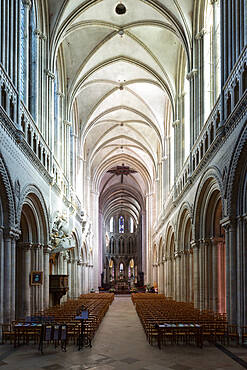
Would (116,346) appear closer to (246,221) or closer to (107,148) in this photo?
(246,221)

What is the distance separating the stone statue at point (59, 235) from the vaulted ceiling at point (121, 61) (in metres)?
8.74

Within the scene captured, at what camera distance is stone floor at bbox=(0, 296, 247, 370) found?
33.6 ft

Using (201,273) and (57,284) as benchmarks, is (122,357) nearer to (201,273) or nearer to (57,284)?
(201,273)

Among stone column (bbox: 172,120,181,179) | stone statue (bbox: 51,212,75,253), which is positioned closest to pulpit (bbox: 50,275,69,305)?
stone statue (bbox: 51,212,75,253)

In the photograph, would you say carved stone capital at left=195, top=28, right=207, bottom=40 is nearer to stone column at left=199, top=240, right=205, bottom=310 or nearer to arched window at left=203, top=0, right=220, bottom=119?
arched window at left=203, top=0, right=220, bottom=119

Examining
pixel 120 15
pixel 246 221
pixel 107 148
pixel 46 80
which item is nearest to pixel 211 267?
pixel 246 221

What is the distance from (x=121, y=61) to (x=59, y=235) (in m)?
13.7

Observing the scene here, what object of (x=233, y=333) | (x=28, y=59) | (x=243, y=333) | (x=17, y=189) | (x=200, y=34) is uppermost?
(x=200, y=34)

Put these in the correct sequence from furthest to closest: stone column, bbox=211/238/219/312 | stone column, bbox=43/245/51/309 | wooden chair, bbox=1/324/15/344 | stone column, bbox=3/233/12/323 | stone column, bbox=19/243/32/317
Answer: stone column, bbox=43/245/51/309
stone column, bbox=211/238/219/312
stone column, bbox=19/243/32/317
stone column, bbox=3/233/12/323
wooden chair, bbox=1/324/15/344

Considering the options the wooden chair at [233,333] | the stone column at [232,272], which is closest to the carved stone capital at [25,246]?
the stone column at [232,272]

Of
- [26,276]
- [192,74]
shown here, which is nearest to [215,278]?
[26,276]

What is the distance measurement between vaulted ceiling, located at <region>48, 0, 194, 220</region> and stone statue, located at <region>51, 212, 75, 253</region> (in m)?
8.74

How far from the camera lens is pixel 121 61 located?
96.2 ft

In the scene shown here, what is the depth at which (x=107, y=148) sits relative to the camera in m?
46.7
